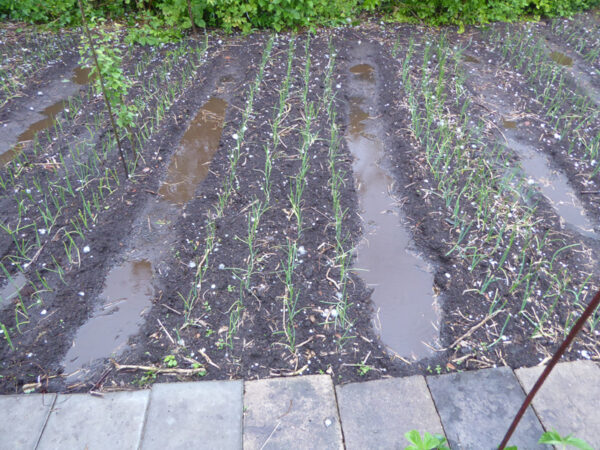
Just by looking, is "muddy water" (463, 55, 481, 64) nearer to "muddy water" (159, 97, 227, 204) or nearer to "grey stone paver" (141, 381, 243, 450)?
"muddy water" (159, 97, 227, 204)

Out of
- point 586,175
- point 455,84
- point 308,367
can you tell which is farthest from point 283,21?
point 308,367

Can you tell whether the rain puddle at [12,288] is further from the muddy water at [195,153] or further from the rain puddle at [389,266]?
the rain puddle at [389,266]

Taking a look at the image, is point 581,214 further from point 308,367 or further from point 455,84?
point 308,367

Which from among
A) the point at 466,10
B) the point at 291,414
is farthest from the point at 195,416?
the point at 466,10

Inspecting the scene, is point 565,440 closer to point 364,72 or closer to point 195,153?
point 195,153

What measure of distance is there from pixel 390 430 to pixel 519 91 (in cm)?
385

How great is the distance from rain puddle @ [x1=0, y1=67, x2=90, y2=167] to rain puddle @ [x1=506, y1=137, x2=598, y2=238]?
4052 mm

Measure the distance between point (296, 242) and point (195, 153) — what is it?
1353mm

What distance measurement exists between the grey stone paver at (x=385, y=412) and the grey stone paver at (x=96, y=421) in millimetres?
926

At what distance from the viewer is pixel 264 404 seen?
6.58 ft

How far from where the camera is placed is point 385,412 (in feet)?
6.47

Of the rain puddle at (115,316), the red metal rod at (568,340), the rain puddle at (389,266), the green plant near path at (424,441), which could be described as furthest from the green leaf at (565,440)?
the rain puddle at (115,316)

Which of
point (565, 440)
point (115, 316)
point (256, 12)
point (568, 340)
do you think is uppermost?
point (568, 340)

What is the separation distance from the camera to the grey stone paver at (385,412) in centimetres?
188
